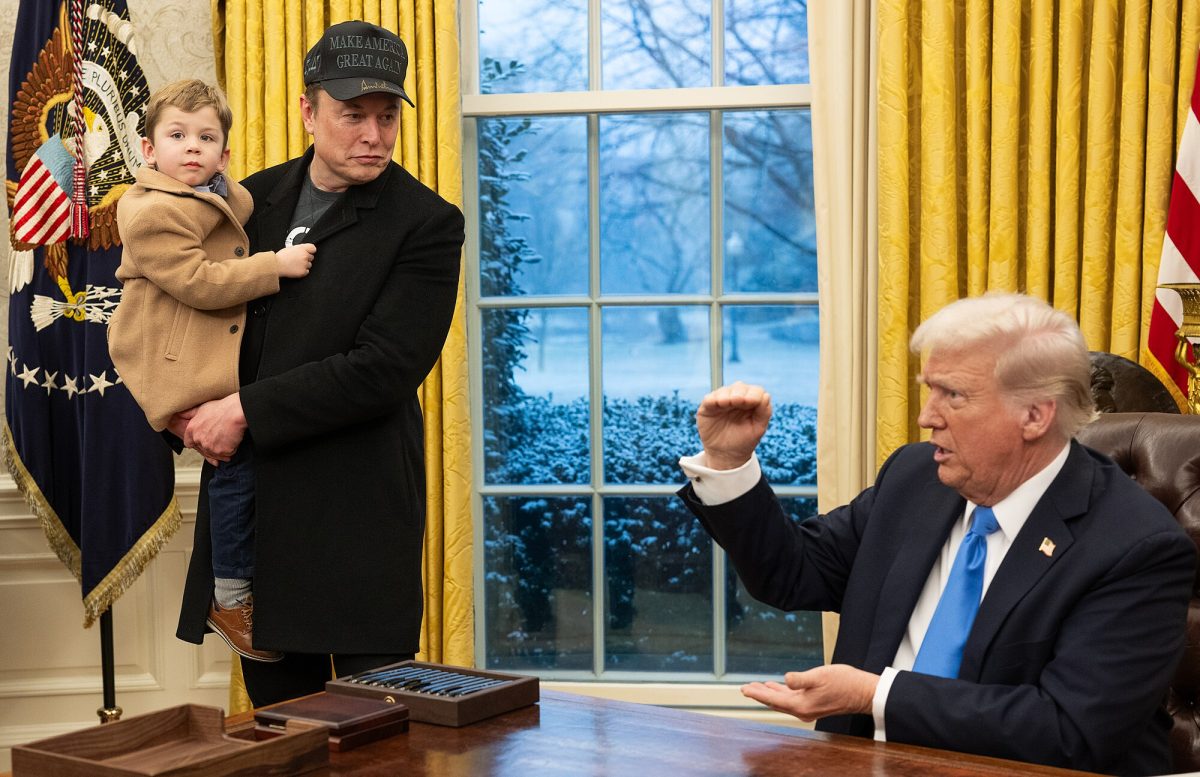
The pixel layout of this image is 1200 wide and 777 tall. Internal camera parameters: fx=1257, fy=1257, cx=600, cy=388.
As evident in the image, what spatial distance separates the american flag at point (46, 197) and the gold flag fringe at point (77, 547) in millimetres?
561

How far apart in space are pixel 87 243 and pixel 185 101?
1.16m

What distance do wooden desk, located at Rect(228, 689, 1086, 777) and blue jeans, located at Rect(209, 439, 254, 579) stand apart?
77 cm

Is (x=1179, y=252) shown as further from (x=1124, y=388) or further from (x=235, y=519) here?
(x=235, y=519)

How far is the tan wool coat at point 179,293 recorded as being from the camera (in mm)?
2281

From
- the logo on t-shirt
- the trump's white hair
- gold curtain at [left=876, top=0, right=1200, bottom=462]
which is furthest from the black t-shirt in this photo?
gold curtain at [left=876, top=0, right=1200, bottom=462]

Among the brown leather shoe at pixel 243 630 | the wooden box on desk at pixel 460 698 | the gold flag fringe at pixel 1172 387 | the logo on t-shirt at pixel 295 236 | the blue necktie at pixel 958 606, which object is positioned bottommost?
the brown leather shoe at pixel 243 630

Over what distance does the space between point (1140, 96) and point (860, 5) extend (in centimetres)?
76

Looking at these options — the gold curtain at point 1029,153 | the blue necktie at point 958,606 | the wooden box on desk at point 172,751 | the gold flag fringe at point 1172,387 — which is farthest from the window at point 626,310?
the wooden box on desk at point 172,751

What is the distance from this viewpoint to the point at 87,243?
131 inches

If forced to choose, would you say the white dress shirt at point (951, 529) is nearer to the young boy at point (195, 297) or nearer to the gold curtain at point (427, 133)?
the young boy at point (195, 297)

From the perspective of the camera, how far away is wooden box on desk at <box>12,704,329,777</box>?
124 cm

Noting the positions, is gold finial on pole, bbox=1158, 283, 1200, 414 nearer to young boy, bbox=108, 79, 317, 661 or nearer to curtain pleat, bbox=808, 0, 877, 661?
curtain pleat, bbox=808, 0, 877, 661

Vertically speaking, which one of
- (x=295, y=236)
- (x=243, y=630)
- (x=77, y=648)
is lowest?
(x=77, y=648)

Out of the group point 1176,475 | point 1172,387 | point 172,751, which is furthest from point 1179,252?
point 172,751
